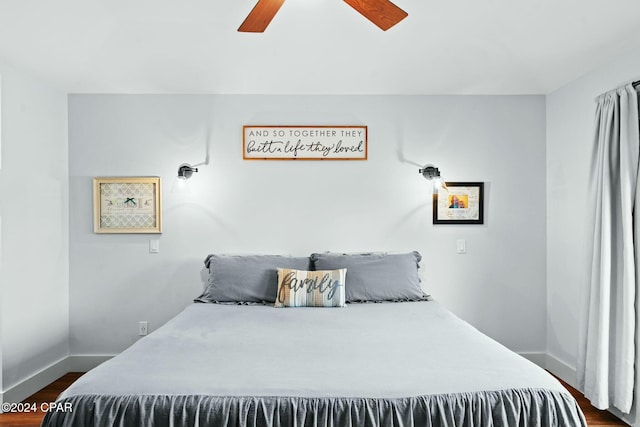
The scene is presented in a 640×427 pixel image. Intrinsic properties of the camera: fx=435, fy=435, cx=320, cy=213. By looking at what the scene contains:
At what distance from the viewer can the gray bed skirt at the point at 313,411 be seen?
1.63m

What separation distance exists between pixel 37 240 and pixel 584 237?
4045 mm

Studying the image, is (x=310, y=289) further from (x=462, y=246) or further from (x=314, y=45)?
(x=314, y=45)

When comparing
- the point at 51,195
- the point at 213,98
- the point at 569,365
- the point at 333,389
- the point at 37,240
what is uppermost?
the point at 213,98

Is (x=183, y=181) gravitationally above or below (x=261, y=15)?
below

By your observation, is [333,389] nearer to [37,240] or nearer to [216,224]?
[216,224]

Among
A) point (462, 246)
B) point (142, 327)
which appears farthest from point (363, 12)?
point (142, 327)

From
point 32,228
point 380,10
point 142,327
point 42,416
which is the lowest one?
point 42,416

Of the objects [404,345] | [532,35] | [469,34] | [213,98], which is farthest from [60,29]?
[532,35]

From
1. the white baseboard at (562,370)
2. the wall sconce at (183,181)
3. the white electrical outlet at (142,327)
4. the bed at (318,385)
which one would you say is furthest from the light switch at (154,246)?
the white baseboard at (562,370)

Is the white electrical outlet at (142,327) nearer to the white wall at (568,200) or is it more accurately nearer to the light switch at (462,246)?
the light switch at (462,246)

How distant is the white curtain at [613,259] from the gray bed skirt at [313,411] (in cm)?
138

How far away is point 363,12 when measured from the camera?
195cm

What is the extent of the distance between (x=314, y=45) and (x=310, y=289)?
1.66 metres

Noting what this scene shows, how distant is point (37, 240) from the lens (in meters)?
3.34
